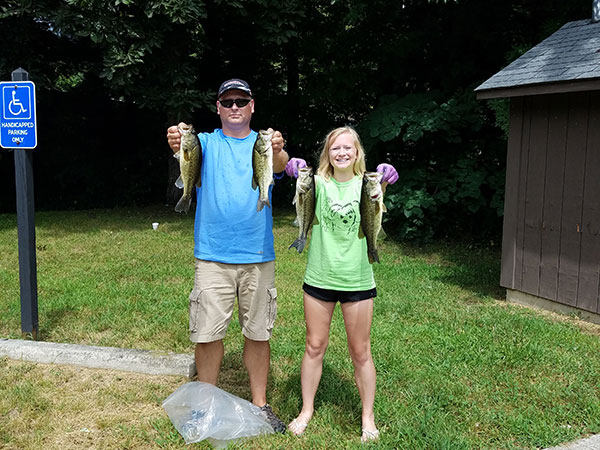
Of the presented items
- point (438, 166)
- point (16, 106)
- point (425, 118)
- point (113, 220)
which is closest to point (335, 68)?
point (425, 118)

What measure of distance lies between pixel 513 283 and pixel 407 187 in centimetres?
425

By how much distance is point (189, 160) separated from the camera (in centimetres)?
339

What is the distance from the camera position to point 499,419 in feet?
12.8

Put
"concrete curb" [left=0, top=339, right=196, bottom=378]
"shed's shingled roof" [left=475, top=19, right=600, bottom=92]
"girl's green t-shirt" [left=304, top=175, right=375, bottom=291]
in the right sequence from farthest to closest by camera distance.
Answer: "shed's shingled roof" [left=475, top=19, right=600, bottom=92], "concrete curb" [left=0, top=339, right=196, bottom=378], "girl's green t-shirt" [left=304, top=175, right=375, bottom=291]

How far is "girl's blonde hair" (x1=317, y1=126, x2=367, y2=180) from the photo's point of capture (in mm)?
3537

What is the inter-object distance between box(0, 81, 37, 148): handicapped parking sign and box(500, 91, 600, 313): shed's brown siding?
5353 mm

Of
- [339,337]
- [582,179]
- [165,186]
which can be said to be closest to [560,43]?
[582,179]

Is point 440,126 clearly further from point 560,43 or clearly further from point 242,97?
point 242,97

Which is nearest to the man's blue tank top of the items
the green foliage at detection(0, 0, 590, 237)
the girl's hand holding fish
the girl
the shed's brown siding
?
the girl's hand holding fish

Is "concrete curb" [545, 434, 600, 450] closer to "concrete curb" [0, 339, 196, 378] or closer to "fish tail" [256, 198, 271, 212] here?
"fish tail" [256, 198, 271, 212]

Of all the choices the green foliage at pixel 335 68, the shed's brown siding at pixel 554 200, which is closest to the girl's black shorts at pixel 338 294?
the shed's brown siding at pixel 554 200

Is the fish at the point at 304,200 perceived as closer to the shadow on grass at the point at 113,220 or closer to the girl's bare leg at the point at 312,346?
the girl's bare leg at the point at 312,346

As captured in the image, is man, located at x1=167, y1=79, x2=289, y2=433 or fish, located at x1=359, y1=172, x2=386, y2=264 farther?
Answer: man, located at x1=167, y1=79, x2=289, y2=433

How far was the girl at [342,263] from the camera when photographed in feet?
11.3
